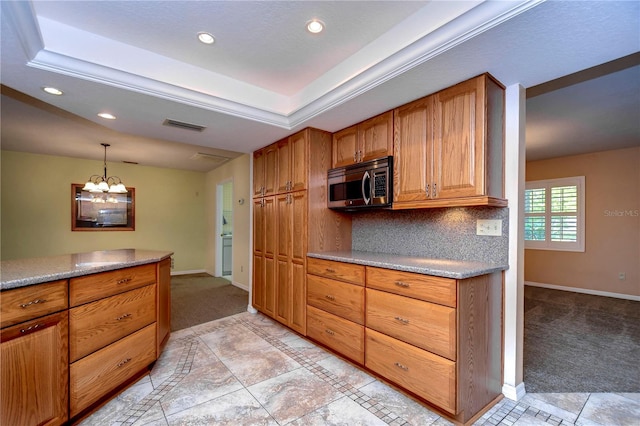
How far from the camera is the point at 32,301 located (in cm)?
153

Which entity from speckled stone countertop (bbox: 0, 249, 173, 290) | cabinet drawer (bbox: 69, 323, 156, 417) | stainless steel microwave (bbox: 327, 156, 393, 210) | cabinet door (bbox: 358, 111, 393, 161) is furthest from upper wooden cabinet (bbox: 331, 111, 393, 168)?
cabinet drawer (bbox: 69, 323, 156, 417)

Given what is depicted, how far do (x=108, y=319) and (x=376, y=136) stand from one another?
246cm

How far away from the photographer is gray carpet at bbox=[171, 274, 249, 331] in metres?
3.77

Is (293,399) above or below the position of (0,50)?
below

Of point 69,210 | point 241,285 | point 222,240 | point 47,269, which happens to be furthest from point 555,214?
point 69,210

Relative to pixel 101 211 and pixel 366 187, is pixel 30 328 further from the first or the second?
pixel 101 211

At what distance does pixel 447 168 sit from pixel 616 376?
214cm

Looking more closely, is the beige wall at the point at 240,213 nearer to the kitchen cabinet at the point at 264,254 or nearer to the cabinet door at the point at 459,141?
the kitchen cabinet at the point at 264,254

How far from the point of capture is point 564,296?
4996 mm

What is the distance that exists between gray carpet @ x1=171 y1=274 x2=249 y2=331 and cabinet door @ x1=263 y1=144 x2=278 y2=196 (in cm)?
173

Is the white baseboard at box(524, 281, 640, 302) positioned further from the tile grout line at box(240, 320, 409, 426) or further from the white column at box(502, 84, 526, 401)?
the tile grout line at box(240, 320, 409, 426)

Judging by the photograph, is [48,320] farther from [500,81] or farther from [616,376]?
[616,376]

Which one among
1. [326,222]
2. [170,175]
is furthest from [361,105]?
[170,175]

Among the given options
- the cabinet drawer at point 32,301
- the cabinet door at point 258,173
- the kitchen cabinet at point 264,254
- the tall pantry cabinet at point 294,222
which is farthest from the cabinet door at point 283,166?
the cabinet drawer at point 32,301
